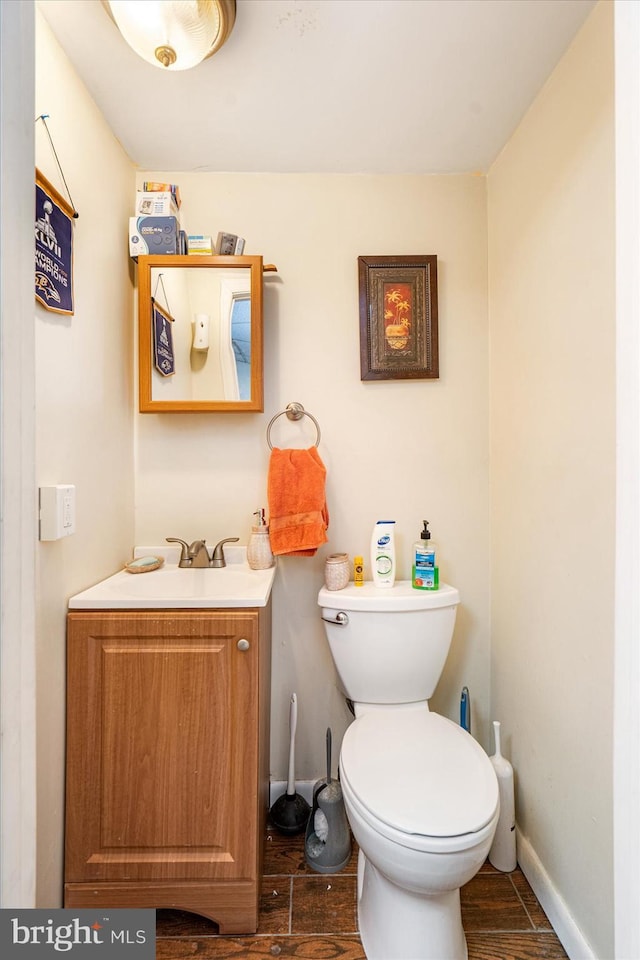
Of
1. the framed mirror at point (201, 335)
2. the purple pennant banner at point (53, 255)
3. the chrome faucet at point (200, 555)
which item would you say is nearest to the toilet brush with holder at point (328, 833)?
the chrome faucet at point (200, 555)

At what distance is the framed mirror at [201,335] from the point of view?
5.01 feet

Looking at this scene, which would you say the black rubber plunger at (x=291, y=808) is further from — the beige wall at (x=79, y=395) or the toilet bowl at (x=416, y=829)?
the beige wall at (x=79, y=395)

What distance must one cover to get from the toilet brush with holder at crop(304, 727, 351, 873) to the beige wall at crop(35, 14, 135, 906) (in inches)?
26.7

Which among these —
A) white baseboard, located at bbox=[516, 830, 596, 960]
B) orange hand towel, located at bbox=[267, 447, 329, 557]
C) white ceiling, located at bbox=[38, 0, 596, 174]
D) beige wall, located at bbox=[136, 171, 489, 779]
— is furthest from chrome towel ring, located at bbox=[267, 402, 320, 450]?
white baseboard, located at bbox=[516, 830, 596, 960]

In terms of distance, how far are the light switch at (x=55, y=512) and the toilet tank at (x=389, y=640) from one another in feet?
2.49

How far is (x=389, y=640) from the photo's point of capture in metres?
1.43

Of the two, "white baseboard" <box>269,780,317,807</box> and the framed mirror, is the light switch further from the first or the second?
"white baseboard" <box>269,780,317,807</box>

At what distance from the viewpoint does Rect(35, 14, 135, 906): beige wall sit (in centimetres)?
109

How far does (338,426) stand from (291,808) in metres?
1.28

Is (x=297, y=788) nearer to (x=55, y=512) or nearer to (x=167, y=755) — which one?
(x=167, y=755)

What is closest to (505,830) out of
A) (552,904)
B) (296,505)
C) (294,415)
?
(552,904)

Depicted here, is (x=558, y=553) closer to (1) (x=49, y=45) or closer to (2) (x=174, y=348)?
(2) (x=174, y=348)

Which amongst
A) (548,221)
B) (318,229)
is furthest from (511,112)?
(318,229)

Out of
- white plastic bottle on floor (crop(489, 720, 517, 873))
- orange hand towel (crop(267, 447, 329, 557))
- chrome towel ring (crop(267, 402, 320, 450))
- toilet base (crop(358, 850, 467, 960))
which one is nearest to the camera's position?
toilet base (crop(358, 850, 467, 960))
